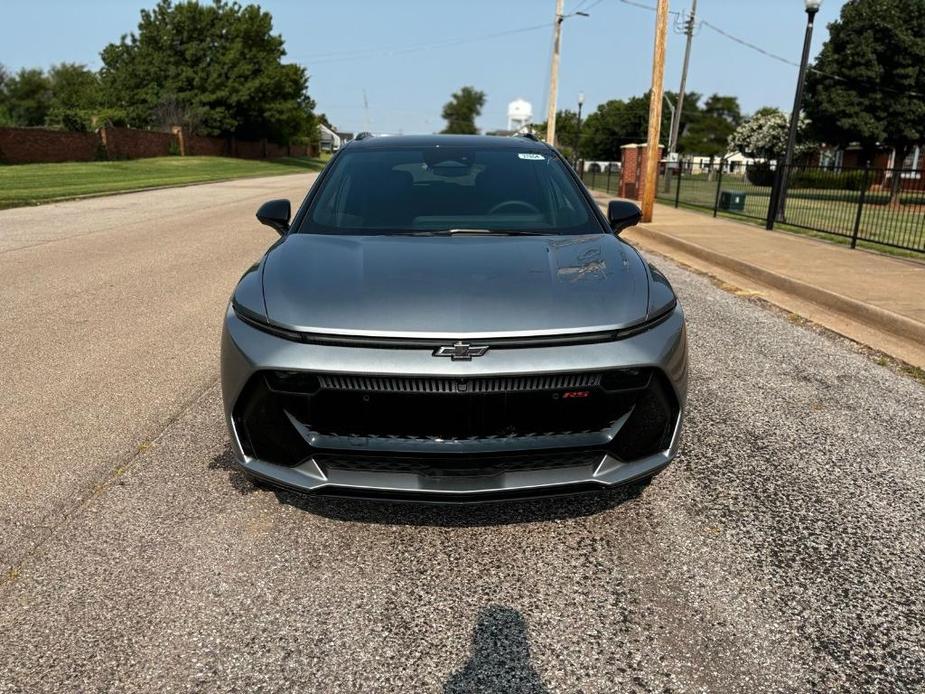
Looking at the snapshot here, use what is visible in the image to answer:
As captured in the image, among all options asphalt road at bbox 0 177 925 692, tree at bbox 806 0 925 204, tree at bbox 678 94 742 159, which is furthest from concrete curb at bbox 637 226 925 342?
tree at bbox 678 94 742 159

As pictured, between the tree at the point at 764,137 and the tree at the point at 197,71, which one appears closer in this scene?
the tree at the point at 197,71

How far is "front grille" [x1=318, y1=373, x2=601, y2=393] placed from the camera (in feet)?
8.12

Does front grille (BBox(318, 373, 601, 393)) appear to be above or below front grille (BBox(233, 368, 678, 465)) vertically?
above

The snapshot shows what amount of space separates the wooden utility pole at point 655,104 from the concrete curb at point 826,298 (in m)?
4.81

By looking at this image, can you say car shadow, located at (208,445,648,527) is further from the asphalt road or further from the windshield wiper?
the windshield wiper

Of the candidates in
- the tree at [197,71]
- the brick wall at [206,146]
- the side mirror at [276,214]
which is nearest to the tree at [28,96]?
the tree at [197,71]

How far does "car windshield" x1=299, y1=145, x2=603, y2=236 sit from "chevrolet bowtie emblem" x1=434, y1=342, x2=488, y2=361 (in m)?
1.21

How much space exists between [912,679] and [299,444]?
2104 millimetres

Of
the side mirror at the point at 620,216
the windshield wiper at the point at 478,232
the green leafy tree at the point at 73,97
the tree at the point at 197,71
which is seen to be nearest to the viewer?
the windshield wiper at the point at 478,232

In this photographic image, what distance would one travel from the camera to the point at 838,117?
84.2 ft

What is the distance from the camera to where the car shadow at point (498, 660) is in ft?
7.05

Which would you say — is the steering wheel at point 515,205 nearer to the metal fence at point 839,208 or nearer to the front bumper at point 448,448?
the front bumper at point 448,448

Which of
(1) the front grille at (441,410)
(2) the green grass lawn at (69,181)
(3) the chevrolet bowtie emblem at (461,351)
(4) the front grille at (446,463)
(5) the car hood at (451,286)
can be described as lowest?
(2) the green grass lawn at (69,181)

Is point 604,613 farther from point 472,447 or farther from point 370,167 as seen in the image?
point 370,167
